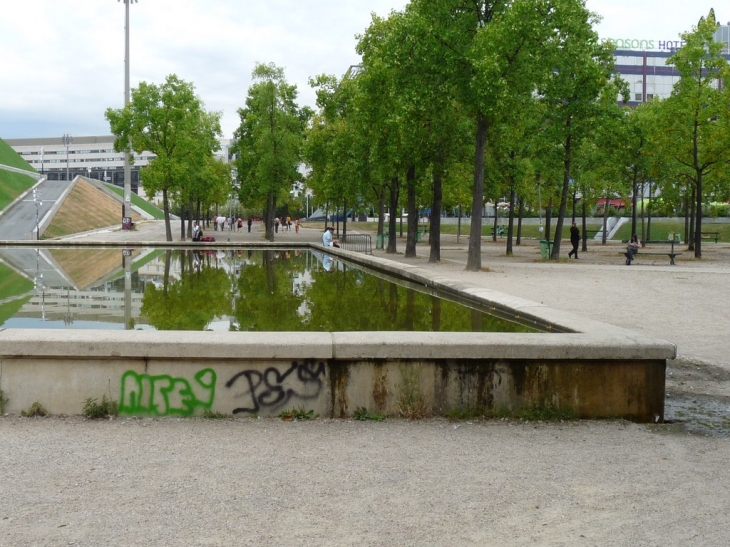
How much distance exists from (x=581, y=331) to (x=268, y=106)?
148 feet

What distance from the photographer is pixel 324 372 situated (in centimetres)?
614

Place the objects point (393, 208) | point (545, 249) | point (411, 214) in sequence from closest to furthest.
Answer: point (411, 214) → point (545, 249) → point (393, 208)

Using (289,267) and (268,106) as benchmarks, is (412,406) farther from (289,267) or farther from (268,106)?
(268,106)

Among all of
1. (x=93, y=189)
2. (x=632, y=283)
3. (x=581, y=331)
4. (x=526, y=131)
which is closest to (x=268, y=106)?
(x=526, y=131)

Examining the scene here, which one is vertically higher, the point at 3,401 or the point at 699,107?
the point at 699,107

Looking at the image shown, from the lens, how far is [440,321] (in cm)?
1123

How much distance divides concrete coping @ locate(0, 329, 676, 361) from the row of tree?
15.8 meters

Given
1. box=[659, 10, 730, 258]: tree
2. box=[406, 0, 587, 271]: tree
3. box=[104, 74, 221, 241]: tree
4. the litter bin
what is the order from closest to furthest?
box=[406, 0, 587, 271]: tree
box=[659, 10, 730, 258]: tree
the litter bin
box=[104, 74, 221, 241]: tree

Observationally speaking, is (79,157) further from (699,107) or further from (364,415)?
(364,415)

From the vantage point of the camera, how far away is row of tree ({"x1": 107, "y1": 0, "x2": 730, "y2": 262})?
22719 millimetres

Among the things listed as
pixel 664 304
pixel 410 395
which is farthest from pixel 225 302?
pixel 664 304

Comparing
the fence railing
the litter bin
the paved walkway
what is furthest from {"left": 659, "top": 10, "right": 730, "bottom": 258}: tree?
the fence railing

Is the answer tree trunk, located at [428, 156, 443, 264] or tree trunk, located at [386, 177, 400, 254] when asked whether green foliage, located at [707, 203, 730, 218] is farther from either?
tree trunk, located at [428, 156, 443, 264]

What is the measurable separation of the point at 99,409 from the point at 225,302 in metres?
7.84
